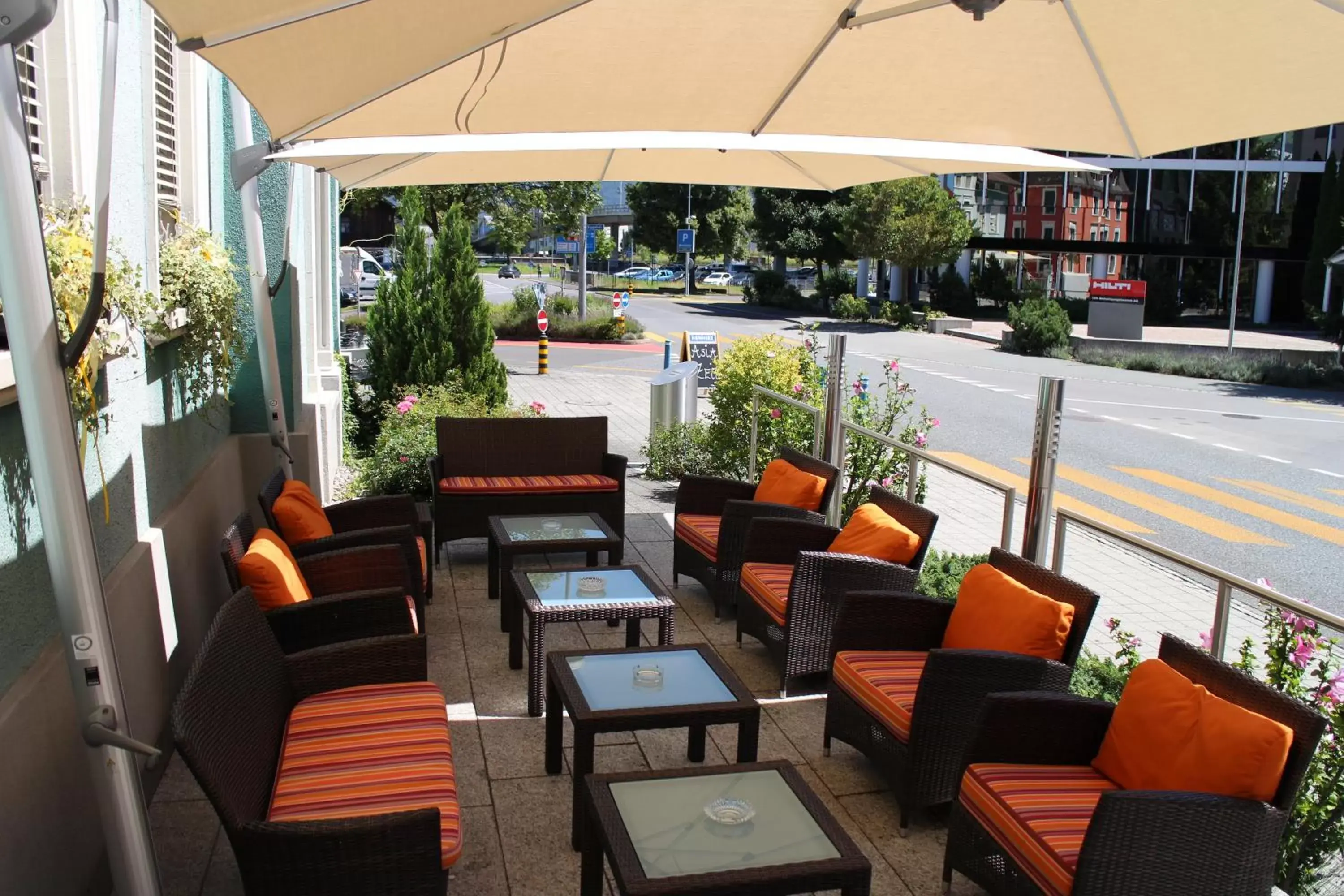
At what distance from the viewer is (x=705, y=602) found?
7156 millimetres

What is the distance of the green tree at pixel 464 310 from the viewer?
1184 cm

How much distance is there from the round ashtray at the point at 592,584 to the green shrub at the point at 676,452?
4.74 meters

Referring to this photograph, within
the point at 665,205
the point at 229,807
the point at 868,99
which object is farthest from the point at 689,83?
the point at 665,205

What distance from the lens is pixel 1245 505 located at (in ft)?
42.8

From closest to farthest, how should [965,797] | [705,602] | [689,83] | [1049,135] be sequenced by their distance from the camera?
[965,797], [689,83], [1049,135], [705,602]

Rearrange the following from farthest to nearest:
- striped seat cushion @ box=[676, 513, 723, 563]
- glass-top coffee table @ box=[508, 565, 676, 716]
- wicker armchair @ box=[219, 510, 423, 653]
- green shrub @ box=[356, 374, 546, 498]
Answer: green shrub @ box=[356, 374, 546, 498]
striped seat cushion @ box=[676, 513, 723, 563]
glass-top coffee table @ box=[508, 565, 676, 716]
wicker armchair @ box=[219, 510, 423, 653]

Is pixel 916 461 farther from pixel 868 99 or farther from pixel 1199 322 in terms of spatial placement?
pixel 1199 322

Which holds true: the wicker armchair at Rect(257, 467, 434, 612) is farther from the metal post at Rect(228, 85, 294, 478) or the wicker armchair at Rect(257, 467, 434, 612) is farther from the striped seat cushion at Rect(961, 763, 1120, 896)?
the striped seat cushion at Rect(961, 763, 1120, 896)

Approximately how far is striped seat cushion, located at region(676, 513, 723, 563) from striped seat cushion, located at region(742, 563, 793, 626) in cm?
44

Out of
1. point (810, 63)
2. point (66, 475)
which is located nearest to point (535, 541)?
point (810, 63)

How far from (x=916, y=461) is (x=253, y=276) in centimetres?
376

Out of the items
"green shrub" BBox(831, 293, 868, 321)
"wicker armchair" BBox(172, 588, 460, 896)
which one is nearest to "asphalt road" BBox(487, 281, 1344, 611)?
"wicker armchair" BBox(172, 588, 460, 896)

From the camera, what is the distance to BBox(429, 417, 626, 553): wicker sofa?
25.6ft

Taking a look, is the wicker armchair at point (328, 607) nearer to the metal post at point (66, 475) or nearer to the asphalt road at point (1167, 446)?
the metal post at point (66, 475)
